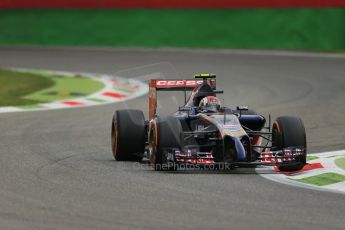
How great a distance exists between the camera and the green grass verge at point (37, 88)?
22.3 meters

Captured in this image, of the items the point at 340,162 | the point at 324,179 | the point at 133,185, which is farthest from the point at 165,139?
the point at 340,162

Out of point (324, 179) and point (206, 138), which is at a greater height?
point (206, 138)

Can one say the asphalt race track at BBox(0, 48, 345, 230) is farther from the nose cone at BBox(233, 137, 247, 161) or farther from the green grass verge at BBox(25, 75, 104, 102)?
the green grass verge at BBox(25, 75, 104, 102)

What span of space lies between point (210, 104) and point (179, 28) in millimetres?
21382

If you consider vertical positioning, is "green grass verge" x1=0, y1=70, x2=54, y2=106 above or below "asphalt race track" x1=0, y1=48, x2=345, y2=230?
above

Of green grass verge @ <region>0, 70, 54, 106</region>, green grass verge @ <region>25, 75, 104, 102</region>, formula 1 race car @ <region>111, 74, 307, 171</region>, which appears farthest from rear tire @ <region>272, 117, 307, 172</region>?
green grass verge @ <region>25, 75, 104, 102</region>

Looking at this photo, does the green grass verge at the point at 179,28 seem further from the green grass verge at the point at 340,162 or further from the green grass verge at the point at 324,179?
the green grass verge at the point at 324,179

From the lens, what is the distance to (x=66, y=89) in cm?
2497

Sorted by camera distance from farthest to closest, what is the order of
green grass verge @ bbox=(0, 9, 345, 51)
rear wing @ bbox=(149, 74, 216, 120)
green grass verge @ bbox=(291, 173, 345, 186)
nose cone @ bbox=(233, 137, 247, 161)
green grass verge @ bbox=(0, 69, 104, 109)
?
green grass verge @ bbox=(0, 9, 345, 51) < green grass verge @ bbox=(0, 69, 104, 109) < rear wing @ bbox=(149, 74, 216, 120) < nose cone @ bbox=(233, 137, 247, 161) < green grass verge @ bbox=(291, 173, 345, 186)

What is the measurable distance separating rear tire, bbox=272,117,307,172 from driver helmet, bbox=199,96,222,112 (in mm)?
893

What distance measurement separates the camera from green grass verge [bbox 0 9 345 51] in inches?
1315

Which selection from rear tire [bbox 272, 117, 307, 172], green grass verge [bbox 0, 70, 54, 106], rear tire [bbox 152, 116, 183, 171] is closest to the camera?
rear tire [bbox 152, 116, 183, 171]

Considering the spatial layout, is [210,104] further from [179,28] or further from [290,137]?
[179,28]

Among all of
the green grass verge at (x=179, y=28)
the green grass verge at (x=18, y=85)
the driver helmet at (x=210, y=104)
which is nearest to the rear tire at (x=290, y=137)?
the driver helmet at (x=210, y=104)
